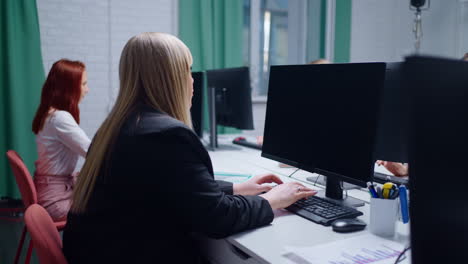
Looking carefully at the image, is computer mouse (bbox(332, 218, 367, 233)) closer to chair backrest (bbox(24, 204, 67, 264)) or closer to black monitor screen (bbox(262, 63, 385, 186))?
black monitor screen (bbox(262, 63, 385, 186))

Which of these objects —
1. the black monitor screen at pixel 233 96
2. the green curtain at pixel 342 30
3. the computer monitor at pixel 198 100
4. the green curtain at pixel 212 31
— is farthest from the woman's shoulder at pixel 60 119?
the green curtain at pixel 342 30

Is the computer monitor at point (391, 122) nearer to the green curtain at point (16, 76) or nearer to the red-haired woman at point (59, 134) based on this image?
the red-haired woman at point (59, 134)

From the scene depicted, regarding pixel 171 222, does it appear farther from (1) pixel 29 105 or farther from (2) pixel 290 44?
(2) pixel 290 44

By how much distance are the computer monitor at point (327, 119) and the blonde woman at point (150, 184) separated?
0.27m

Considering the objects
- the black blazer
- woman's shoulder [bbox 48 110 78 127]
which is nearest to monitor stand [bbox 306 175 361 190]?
the black blazer

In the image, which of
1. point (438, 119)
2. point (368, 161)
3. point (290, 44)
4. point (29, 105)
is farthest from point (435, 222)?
point (290, 44)

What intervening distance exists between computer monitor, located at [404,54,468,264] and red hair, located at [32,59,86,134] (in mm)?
2210

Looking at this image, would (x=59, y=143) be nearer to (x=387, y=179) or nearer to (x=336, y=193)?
(x=336, y=193)

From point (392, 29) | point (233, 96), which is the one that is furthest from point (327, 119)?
point (392, 29)

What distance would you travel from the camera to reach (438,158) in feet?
1.36

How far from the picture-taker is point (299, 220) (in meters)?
1.21

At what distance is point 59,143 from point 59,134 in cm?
6

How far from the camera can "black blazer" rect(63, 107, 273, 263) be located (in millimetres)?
1034

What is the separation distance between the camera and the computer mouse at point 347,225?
3.63 feet
